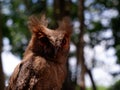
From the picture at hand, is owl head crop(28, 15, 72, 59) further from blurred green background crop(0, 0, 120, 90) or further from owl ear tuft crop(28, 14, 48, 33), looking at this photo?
blurred green background crop(0, 0, 120, 90)

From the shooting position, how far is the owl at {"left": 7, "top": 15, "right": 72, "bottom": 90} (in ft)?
12.9

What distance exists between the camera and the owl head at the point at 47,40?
13.4ft

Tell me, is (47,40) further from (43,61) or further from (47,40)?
(43,61)

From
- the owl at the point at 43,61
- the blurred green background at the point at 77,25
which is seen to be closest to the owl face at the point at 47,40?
the owl at the point at 43,61

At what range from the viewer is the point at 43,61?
406 centimetres

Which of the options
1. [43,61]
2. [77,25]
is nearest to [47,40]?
[43,61]

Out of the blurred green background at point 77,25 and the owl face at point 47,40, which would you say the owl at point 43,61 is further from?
Answer: the blurred green background at point 77,25

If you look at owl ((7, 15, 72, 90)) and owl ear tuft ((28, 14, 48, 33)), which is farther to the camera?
owl ear tuft ((28, 14, 48, 33))

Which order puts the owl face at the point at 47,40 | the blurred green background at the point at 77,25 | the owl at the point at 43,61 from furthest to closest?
the blurred green background at the point at 77,25 → the owl face at the point at 47,40 → the owl at the point at 43,61

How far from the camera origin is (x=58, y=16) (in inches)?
420

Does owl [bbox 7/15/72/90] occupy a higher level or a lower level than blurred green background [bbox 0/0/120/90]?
lower

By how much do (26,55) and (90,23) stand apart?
8.56 meters

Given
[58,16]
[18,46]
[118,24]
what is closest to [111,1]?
[118,24]

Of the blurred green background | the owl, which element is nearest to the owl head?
the owl
